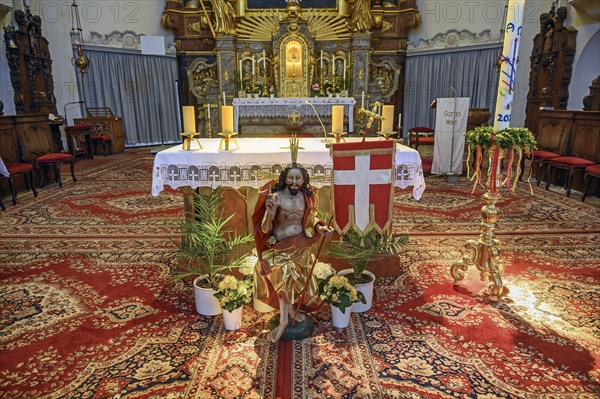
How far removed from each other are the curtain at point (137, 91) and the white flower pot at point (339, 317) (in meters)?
12.9

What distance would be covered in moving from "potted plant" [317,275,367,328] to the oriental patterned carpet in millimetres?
99

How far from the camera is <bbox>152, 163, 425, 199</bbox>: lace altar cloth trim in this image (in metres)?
3.64

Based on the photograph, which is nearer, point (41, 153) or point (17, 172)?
point (17, 172)

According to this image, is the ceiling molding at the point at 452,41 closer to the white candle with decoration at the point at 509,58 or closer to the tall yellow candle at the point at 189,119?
the white candle with decoration at the point at 509,58

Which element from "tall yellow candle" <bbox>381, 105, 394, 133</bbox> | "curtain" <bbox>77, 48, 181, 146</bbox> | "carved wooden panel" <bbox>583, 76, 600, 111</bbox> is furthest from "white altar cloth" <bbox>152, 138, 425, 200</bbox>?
"curtain" <bbox>77, 48, 181, 146</bbox>

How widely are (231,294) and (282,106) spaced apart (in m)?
9.49

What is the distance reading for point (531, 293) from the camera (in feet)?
11.6

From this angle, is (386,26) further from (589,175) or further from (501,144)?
(501,144)

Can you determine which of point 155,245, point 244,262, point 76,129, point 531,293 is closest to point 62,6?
point 76,129

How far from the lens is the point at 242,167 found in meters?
3.65

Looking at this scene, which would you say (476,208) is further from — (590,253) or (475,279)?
(475,279)

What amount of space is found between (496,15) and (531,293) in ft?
37.5

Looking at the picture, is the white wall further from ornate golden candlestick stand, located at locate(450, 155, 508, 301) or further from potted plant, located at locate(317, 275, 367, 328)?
ornate golden candlestick stand, located at locate(450, 155, 508, 301)

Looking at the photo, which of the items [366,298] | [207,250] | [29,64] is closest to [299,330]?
[366,298]
